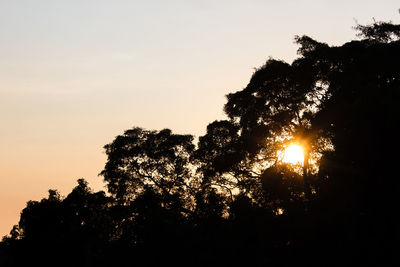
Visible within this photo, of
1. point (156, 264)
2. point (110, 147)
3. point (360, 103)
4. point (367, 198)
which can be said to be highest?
point (110, 147)

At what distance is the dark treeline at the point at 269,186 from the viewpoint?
35.2 metres

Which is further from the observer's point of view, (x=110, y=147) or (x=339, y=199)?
(x=110, y=147)

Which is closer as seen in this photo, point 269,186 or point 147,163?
point 269,186

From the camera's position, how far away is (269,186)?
4441 cm

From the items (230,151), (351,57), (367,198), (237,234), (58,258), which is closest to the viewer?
(367,198)

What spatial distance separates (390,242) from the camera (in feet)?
106

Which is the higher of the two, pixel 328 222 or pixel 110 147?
pixel 110 147

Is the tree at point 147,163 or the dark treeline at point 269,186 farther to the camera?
the tree at point 147,163

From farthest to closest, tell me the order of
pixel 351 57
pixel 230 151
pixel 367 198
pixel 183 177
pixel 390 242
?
pixel 183 177 → pixel 230 151 → pixel 351 57 → pixel 367 198 → pixel 390 242

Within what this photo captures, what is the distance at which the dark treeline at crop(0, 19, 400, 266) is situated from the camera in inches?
1385

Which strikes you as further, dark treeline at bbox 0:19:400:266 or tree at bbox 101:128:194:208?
tree at bbox 101:128:194:208

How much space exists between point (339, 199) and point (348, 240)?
3682 mm

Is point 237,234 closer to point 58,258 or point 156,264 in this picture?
point 156,264

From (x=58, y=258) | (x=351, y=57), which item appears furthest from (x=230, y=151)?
(x=58, y=258)
